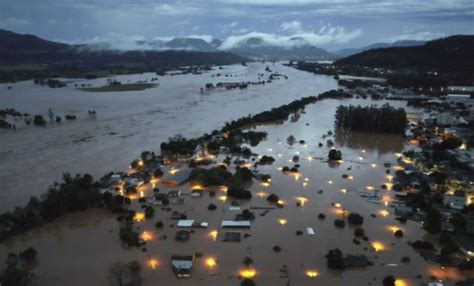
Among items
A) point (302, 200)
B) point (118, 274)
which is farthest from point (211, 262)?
point (302, 200)

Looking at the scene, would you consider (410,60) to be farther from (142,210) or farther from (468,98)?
(142,210)

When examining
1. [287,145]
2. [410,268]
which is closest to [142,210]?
[410,268]

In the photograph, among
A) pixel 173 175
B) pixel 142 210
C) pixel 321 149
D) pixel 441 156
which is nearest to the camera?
pixel 142 210

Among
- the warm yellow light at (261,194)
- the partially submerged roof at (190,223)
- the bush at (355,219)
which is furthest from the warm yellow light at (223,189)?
the bush at (355,219)

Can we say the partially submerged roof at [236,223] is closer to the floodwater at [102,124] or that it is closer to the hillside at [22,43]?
the floodwater at [102,124]

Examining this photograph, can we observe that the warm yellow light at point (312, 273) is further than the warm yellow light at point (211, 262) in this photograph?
No

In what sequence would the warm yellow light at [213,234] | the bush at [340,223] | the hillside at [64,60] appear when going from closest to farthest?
the warm yellow light at [213,234]
the bush at [340,223]
the hillside at [64,60]

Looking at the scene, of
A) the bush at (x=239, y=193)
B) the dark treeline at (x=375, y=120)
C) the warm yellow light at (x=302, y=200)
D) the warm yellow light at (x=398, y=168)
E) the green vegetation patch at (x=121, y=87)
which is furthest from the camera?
the green vegetation patch at (x=121, y=87)

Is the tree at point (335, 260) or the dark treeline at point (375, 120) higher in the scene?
the dark treeline at point (375, 120)
